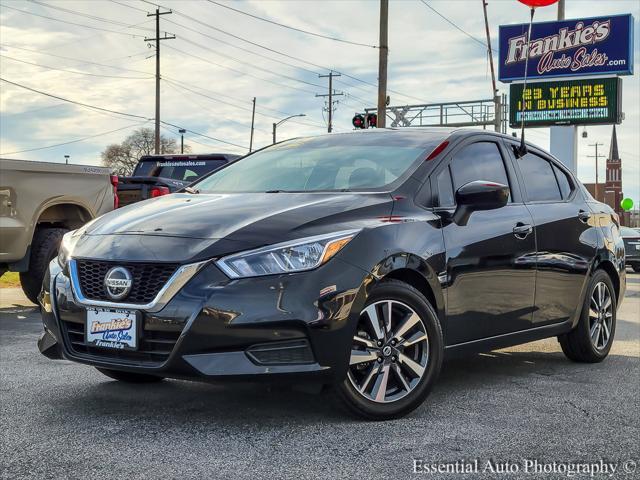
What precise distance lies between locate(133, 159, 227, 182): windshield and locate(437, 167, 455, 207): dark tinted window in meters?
9.08

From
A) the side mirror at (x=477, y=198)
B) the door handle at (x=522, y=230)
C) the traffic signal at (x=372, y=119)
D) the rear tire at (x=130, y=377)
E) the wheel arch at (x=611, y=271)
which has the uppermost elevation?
the traffic signal at (x=372, y=119)

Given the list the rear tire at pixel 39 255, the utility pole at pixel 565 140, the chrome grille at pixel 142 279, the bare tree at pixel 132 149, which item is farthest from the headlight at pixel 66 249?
the bare tree at pixel 132 149

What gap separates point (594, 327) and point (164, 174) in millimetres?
9598

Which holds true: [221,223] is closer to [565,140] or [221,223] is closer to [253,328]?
[253,328]

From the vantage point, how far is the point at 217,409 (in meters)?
4.54

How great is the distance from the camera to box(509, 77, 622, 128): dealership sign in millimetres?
33656

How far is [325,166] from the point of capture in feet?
17.1

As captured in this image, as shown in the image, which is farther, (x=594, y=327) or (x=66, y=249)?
(x=594, y=327)

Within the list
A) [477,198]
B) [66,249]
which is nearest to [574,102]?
[477,198]

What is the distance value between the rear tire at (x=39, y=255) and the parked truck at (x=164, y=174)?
10.6 feet

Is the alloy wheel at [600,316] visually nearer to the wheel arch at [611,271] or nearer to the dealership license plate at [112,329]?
the wheel arch at [611,271]

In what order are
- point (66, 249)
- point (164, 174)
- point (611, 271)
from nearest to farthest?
point (66, 249) < point (611, 271) < point (164, 174)

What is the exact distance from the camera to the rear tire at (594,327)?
20.8 ft

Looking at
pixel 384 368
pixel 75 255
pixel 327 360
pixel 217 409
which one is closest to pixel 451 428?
pixel 384 368
